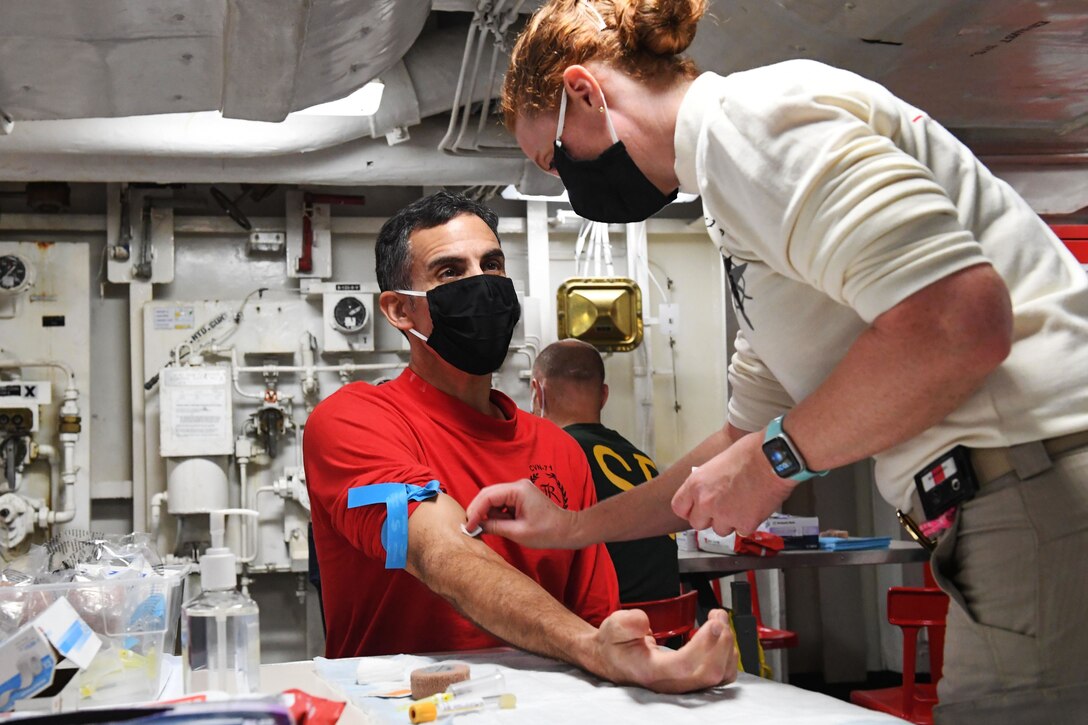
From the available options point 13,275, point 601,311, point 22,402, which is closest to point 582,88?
point 601,311

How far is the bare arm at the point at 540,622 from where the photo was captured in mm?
1197

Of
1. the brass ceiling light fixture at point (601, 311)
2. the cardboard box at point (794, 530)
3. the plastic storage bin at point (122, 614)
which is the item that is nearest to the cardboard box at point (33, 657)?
the plastic storage bin at point (122, 614)

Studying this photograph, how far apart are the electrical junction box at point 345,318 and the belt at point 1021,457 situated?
15.9ft

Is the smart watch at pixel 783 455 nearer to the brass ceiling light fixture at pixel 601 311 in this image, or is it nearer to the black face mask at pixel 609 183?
the black face mask at pixel 609 183

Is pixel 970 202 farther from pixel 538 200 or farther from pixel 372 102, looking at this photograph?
pixel 538 200

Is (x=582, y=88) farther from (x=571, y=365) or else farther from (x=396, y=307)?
(x=571, y=365)

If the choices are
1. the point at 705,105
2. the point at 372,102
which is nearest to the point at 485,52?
the point at 372,102

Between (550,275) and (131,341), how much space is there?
254cm

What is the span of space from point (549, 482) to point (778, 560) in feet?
6.07

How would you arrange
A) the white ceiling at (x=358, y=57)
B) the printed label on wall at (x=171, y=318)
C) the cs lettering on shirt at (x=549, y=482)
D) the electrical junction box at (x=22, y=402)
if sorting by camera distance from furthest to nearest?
1. the printed label on wall at (x=171, y=318)
2. the electrical junction box at (x=22, y=402)
3. the white ceiling at (x=358, y=57)
4. the cs lettering on shirt at (x=549, y=482)

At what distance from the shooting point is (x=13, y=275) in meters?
5.36

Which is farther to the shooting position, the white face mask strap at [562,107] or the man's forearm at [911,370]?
the white face mask strap at [562,107]

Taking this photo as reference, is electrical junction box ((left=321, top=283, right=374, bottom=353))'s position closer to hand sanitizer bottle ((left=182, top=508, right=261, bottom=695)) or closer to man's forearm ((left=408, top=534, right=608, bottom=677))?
man's forearm ((left=408, top=534, right=608, bottom=677))

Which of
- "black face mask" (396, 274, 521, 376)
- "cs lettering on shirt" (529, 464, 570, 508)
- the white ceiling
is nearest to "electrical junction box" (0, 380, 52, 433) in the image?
the white ceiling
